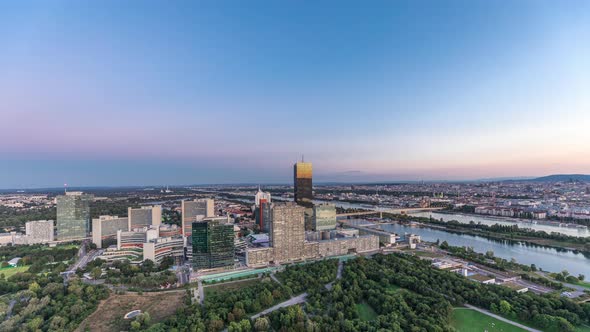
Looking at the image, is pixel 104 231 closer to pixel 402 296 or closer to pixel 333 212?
pixel 333 212

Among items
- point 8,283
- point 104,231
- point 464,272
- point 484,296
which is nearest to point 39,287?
point 8,283

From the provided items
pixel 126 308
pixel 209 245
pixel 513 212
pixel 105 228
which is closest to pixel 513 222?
pixel 513 212

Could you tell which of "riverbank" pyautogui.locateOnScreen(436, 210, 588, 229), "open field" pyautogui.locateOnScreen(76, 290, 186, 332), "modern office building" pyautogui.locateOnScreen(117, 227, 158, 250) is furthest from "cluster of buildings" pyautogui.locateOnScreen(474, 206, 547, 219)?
"modern office building" pyautogui.locateOnScreen(117, 227, 158, 250)

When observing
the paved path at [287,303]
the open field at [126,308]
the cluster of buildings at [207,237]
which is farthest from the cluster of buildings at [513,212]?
the open field at [126,308]

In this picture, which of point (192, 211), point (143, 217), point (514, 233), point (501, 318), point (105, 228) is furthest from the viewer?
point (192, 211)

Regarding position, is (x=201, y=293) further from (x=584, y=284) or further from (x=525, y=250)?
(x=525, y=250)

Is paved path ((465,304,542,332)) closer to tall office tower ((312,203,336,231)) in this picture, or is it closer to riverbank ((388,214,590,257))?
riverbank ((388,214,590,257))

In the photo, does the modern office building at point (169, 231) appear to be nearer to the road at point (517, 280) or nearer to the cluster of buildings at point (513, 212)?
the road at point (517, 280)
